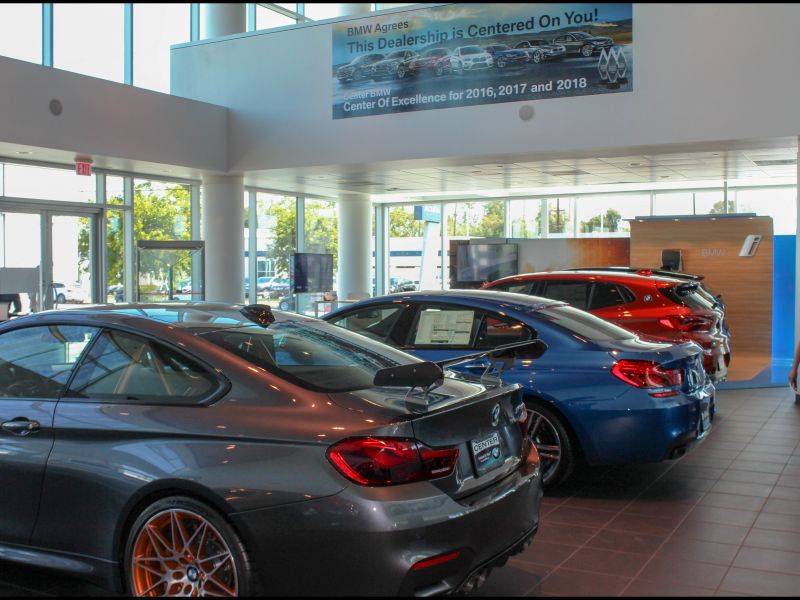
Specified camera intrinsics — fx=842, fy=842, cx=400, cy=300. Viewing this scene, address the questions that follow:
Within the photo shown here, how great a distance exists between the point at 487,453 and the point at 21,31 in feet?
43.9

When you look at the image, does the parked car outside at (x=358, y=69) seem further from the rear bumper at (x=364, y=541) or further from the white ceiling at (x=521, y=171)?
the rear bumper at (x=364, y=541)

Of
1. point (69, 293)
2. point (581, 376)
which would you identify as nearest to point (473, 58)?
point (69, 293)

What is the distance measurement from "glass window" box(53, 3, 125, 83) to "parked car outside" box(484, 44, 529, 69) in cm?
684

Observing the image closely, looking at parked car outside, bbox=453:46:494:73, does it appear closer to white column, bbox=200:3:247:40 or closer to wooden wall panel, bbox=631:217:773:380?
wooden wall panel, bbox=631:217:773:380

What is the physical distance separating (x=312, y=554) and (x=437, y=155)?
11447 millimetres

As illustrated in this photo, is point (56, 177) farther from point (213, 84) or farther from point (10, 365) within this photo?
point (10, 365)

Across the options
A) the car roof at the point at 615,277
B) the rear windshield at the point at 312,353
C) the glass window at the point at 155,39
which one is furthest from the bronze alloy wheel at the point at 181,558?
the glass window at the point at 155,39

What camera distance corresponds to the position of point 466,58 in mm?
13562

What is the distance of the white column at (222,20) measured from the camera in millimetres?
17000

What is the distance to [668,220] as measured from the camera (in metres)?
14.4

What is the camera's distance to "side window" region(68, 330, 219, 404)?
3.63 m

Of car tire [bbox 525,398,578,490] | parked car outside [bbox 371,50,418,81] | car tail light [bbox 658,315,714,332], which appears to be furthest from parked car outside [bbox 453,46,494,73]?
car tire [bbox 525,398,578,490]

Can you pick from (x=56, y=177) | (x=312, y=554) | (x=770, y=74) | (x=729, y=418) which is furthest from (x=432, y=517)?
(x=56, y=177)

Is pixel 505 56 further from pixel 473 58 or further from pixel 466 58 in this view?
pixel 466 58
